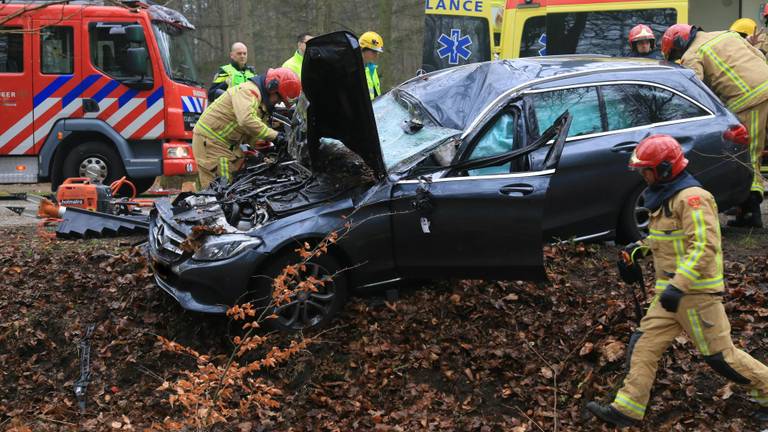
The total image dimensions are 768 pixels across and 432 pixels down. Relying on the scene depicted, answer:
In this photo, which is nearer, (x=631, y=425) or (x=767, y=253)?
(x=631, y=425)

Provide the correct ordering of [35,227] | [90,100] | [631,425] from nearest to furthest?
[631,425]
[35,227]
[90,100]

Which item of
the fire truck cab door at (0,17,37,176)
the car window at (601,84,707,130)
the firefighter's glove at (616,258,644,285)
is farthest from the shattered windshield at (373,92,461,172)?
the fire truck cab door at (0,17,37,176)

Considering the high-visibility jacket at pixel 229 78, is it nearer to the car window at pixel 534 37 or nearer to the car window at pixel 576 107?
the car window at pixel 534 37

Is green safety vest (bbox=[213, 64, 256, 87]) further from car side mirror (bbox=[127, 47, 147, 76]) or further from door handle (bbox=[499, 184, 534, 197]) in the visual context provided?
door handle (bbox=[499, 184, 534, 197])

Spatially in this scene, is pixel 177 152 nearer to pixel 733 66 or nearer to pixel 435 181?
pixel 435 181

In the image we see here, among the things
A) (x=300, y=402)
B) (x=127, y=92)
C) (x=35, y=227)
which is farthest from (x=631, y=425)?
(x=127, y=92)

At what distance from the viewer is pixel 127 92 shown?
1182cm

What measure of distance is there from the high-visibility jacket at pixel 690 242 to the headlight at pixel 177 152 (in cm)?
843

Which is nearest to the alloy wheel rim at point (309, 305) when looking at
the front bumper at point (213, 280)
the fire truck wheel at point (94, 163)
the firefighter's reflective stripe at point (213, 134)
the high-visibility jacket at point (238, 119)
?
the front bumper at point (213, 280)

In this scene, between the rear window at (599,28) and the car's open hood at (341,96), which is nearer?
the car's open hood at (341,96)

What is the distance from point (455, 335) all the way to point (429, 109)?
1.85m

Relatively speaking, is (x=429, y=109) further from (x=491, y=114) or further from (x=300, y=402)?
(x=300, y=402)

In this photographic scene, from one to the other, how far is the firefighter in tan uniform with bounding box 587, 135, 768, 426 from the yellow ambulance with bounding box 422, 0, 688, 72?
22.9ft

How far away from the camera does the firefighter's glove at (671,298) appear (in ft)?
15.0
